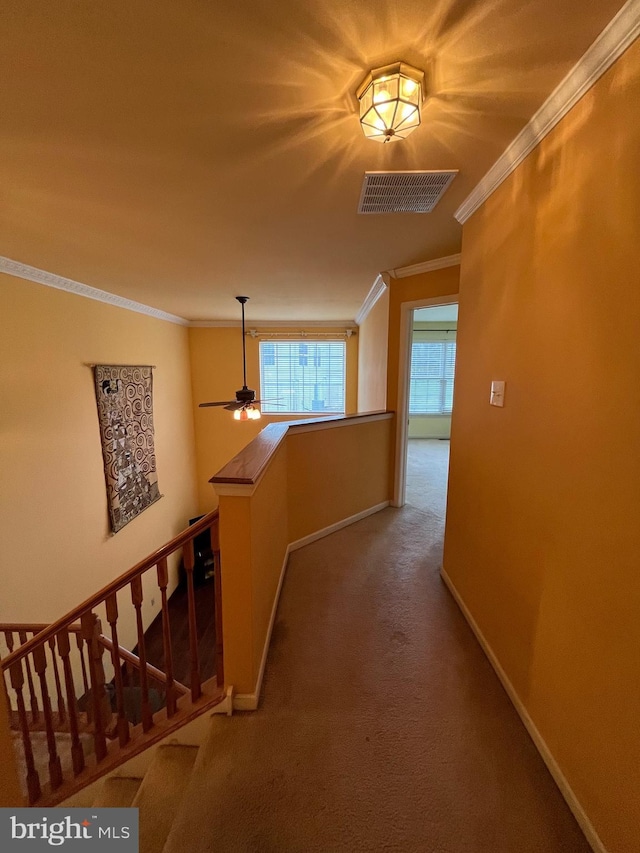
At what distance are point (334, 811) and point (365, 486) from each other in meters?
2.20

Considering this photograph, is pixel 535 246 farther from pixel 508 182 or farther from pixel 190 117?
pixel 190 117

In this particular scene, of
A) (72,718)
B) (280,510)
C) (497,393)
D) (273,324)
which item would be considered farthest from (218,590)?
(273,324)

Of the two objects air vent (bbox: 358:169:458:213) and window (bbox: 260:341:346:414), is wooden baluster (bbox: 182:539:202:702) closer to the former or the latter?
air vent (bbox: 358:169:458:213)

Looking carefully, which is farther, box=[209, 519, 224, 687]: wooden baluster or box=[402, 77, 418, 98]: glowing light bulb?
box=[209, 519, 224, 687]: wooden baluster

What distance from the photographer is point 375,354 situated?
4.05 metres

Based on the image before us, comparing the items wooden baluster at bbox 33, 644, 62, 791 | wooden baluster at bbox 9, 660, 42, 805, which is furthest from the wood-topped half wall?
wooden baluster at bbox 9, 660, 42, 805

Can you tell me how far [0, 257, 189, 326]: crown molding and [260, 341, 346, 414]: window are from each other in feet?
6.71

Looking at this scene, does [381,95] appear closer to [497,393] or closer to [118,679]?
[497,393]

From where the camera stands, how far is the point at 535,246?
1277 millimetres

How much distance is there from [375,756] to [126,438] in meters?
3.91

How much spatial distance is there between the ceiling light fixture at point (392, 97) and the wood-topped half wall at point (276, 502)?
4.26ft

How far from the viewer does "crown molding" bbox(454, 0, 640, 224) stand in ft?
2.76

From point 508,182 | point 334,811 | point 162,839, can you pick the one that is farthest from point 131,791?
point 508,182

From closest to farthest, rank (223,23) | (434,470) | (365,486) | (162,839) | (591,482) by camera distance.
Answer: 1. (223,23)
2. (591,482)
3. (162,839)
4. (365,486)
5. (434,470)
